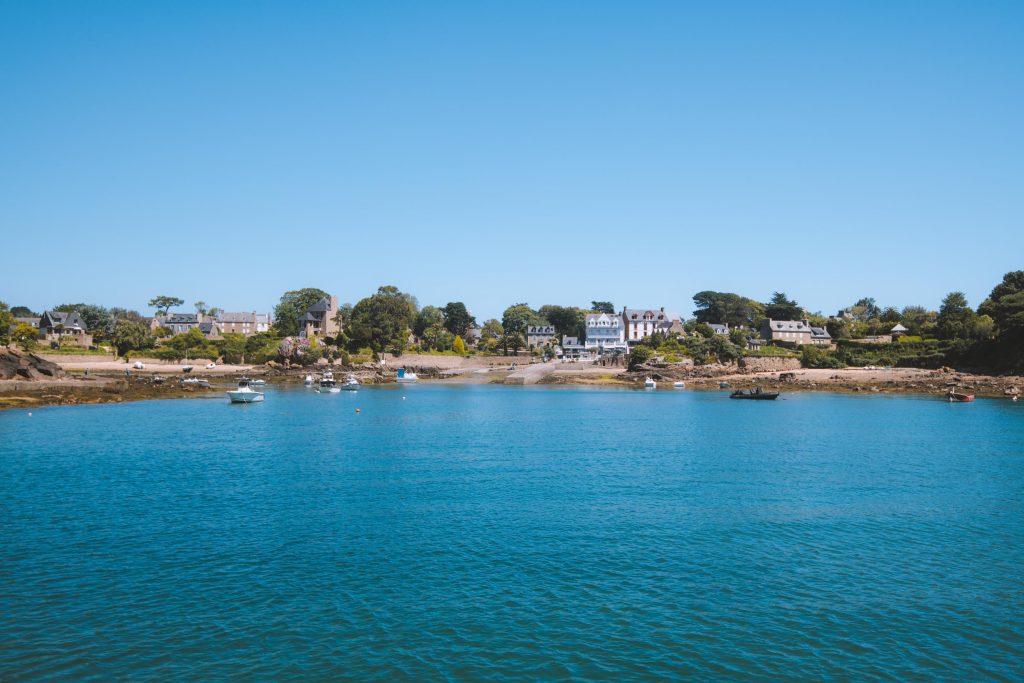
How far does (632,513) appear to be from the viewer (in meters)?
26.2

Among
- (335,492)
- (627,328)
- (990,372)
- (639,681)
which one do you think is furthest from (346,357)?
(639,681)

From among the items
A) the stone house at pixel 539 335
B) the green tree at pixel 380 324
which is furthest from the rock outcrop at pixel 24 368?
the stone house at pixel 539 335

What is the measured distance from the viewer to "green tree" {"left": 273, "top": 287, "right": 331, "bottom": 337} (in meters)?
138

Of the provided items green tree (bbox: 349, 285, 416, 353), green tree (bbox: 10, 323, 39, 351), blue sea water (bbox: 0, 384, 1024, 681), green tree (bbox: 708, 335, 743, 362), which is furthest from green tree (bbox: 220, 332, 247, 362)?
green tree (bbox: 708, 335, 743, 362)

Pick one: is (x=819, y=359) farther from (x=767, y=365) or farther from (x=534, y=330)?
(x=534, y=330)

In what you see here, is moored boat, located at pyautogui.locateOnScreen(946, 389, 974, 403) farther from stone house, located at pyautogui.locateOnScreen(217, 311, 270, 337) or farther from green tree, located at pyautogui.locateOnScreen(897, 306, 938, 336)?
stone house, located at pyautogui.locateOnScreen(217, 311, 270, 337)

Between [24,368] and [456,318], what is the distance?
107 meters

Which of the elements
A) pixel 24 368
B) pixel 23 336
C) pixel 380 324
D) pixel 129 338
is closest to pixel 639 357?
pixel 380 324

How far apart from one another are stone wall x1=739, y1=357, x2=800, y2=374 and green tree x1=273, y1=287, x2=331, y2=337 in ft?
294

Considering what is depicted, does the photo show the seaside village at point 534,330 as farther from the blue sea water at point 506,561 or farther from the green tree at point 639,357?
the blue sea water at point 506,561

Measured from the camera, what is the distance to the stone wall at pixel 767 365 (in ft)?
387

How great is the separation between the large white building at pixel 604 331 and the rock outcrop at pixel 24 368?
113425 millimetres

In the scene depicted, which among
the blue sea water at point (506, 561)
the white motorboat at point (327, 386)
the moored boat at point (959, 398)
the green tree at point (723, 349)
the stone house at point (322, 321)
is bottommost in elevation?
the blue sea water at point (506, 561)

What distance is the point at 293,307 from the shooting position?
6073 inches
